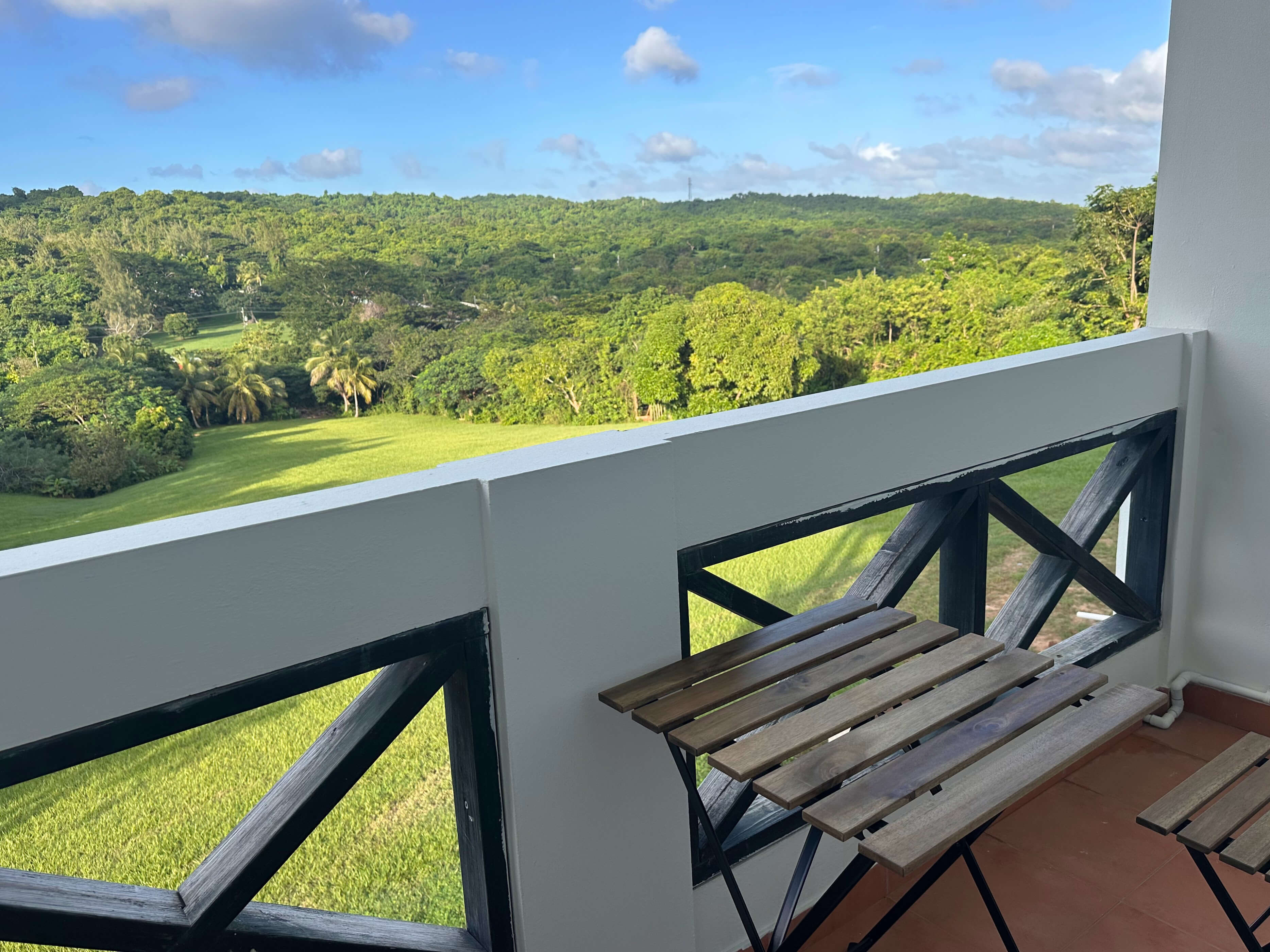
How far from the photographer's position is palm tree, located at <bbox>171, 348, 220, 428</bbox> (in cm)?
1938

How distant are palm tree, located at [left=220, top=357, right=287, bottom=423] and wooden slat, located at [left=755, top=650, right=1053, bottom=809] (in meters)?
20.5

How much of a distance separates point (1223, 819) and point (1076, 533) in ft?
3.11

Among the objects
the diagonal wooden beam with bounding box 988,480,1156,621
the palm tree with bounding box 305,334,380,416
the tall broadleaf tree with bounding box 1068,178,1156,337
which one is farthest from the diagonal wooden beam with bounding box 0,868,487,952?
the palm tree with bounding box 305,334,380,416

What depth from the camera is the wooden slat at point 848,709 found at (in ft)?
3.28

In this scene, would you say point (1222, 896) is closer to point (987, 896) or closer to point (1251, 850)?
point (1251, 850)

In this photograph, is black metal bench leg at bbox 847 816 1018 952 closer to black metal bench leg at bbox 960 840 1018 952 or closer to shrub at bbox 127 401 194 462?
black metal bench leg at bbox 960 840 1018 952

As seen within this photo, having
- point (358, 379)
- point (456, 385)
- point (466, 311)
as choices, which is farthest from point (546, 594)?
point (466, 311)

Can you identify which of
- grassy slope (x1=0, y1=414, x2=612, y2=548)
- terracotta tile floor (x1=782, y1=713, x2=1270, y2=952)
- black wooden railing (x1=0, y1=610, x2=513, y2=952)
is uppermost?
black wooden railing (x1=0, y1=610, x2=513, y2=952)

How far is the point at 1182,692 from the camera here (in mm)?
2195

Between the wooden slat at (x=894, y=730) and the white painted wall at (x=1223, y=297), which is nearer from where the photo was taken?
the wooden slat at (x=894, y=730)

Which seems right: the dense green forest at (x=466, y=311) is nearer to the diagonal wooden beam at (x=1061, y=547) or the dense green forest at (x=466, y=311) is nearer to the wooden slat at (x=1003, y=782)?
the diagonal wooden beam at (x=1061, y=547)

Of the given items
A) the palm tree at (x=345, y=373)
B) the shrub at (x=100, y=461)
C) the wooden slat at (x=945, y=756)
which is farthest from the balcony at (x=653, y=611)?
the palm tree at (x=345, y=373)

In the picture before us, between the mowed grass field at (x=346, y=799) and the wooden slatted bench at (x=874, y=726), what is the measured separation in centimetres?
267

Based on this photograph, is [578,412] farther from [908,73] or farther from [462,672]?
[462,672]
